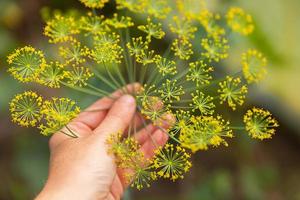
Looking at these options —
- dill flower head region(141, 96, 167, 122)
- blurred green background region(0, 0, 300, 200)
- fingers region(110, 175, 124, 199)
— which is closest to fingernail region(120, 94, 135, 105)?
dill flower head region(141, 96, 167, 122)

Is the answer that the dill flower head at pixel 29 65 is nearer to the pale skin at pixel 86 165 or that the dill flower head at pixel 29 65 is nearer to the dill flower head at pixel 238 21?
the pale skin at pixel 86 165

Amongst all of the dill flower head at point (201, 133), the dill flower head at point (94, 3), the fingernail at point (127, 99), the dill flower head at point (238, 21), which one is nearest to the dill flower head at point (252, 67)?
the dill flower head at point (238, 21)

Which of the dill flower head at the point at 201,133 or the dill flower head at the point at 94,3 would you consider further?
the dill flower head at the point at 94,3

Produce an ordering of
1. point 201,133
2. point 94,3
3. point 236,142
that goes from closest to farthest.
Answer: point 201,133, point 94,3, point 236,142

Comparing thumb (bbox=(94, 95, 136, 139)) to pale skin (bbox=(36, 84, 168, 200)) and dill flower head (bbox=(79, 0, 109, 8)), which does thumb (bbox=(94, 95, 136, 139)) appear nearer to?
pale skin (bbox=(36, 84, 168, 200))

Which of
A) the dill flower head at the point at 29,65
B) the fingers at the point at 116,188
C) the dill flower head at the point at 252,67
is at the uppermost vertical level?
the dill flower head at the point at 29,65

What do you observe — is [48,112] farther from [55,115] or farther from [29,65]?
[29,65]

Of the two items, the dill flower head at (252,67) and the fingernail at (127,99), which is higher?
the fingernail at (127,99)

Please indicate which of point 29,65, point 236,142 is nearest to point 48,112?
point 29,65
